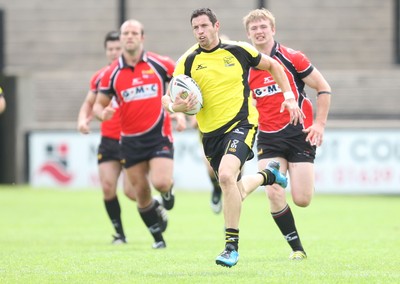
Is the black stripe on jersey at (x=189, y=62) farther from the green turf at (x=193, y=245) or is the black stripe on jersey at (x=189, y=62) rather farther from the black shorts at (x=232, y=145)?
the green turf at (x=193, y=245)

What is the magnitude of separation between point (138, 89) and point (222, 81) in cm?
267

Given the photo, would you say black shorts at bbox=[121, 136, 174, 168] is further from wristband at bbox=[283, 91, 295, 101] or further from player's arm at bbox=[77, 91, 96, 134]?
wristband at bbox=[283, 91, 295, 101]

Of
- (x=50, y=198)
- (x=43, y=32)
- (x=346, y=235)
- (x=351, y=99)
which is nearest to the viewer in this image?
(x=346, y=235)

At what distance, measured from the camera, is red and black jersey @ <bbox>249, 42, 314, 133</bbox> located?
9531 millimetres

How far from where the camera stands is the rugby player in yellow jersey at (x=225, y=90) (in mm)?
8625

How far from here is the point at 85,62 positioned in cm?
2836

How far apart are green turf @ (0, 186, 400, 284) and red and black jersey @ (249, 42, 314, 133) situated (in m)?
1.29

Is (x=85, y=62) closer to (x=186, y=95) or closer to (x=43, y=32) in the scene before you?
(x=43, y=32)

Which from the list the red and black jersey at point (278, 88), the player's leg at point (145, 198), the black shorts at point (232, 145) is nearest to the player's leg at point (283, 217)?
the red and black jersey at point (278, 88)

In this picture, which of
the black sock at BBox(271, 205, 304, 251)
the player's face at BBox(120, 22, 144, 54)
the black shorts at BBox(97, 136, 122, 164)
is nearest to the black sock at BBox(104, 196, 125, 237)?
the black shorts at BBox(97, 136, 122, 164)

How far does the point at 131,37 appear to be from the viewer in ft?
36.6

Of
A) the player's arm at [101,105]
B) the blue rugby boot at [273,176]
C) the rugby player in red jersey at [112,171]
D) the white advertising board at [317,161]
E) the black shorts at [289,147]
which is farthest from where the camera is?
the white advertising board at [317,161]

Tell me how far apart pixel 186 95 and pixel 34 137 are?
16.1m

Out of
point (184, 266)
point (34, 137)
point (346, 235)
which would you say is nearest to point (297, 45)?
point (34, 137)
